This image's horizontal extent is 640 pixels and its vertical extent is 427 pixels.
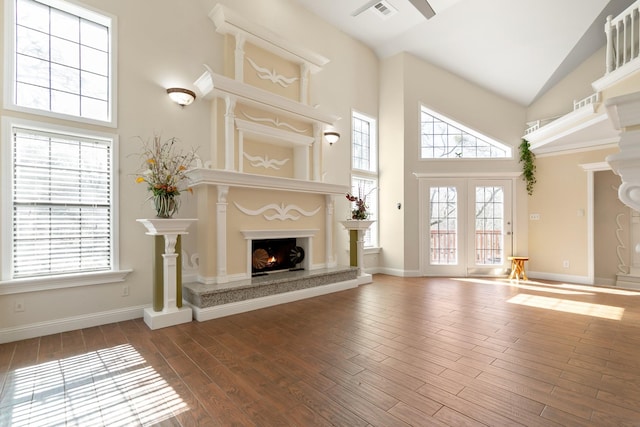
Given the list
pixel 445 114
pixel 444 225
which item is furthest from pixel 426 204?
pixel 445 114

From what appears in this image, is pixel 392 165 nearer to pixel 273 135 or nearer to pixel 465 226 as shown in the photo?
pixel 465 226

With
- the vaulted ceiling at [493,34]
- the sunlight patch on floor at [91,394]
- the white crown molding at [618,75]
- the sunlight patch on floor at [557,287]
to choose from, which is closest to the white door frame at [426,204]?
the sunlight patch on floor at [557,287]

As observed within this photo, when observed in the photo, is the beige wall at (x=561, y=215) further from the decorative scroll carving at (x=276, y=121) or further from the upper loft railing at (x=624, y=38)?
the decorative scroll carving at (x=276, y=121)

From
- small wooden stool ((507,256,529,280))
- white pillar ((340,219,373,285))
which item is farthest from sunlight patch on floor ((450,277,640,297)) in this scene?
white pillar ((340,219,373,285))

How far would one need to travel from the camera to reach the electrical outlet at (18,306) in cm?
304

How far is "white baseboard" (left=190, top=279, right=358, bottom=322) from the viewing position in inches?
145

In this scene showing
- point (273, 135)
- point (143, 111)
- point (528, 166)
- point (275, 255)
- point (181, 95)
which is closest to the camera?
point (143, 111)

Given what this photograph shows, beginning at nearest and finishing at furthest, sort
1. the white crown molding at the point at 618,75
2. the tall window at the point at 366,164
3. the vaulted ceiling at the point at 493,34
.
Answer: the white crown molding at the point at 618,75
the vaulted ceiling at the point at 493,34
the tall window at the point at 366,164

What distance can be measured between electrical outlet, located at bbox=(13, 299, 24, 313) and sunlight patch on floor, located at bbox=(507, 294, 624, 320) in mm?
5988

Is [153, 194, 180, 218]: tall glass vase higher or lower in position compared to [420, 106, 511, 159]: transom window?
lower

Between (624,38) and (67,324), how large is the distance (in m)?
7.80

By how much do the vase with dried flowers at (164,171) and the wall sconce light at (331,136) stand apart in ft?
8.30

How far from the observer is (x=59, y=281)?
10.6ft

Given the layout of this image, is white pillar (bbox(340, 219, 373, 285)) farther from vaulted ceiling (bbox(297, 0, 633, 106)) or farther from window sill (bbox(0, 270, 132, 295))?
window sill (bbox(0, 270, 132, 295))
